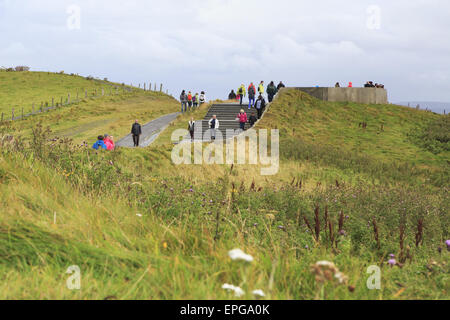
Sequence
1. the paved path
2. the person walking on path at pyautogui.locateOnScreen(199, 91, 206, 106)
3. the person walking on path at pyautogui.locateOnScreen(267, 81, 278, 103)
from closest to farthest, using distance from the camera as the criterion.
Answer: the paved path < the person walking on path at pyautogui.locateOnScreen(267, 81, 278, 103) < the person walking on path at pyautogui.locateOnScreen(199, 91, 206, 106)

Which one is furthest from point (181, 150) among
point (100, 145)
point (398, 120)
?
point (398, 120)

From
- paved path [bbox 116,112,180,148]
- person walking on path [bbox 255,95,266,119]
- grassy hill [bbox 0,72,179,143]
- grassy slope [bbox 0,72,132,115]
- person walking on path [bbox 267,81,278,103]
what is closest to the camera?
paved path [bbox 116,112,180,148]

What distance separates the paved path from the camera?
22.8m

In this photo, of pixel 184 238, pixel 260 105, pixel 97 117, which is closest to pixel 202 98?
pixel 260 105


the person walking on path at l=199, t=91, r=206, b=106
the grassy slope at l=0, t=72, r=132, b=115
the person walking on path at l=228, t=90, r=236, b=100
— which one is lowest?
the person walking on path at l=199, t=91, r=206, b=106

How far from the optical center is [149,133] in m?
27.0

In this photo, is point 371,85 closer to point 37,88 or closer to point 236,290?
point 236,290

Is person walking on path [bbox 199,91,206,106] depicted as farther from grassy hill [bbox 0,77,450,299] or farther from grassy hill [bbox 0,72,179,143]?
grassy hill [bbox 0,77,450,299]

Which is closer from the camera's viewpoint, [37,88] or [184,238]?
[184,238]

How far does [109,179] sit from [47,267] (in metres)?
3.46

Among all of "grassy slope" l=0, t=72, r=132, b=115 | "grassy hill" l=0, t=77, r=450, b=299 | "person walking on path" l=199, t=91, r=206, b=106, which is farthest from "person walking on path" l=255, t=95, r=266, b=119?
"grassy slope" l=0, t=72, r=132, b=115

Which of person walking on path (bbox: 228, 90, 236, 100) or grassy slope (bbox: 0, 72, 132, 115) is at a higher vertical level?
grassy slope (bbox: 0, 72, 132, 115)
